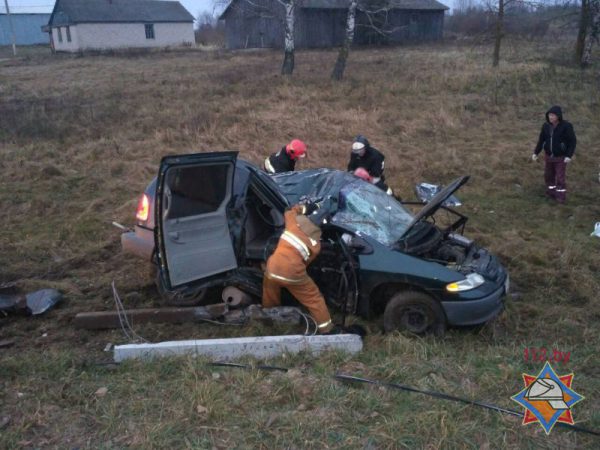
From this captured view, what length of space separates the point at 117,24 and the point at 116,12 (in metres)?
1.16

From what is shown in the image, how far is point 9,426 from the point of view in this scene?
3.58 m

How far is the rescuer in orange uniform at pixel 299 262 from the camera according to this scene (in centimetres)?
472

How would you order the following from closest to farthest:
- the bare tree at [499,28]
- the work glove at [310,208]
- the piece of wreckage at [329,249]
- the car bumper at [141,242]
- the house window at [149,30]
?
the piece of wreckage at [329,249] → the work glove at [310,208] → the car bumper at [141,242] → the bare tree at [499,28] → the house window at [149,30]

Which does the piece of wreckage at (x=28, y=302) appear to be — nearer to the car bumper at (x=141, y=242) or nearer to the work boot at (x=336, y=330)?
the car bumper at (x=141, y=242)

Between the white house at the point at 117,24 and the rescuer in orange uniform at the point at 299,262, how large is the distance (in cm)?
4022

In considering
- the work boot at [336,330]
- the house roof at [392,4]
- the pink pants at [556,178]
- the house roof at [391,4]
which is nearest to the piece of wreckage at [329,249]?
the work boot at [336,330]

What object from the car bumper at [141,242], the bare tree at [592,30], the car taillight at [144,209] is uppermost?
the bare tree at [592,30]

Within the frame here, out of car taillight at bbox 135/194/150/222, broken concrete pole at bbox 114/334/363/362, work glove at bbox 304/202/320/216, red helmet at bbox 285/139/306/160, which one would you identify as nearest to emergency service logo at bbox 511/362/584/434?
broken concrete pole at bbox 114/334/363/362

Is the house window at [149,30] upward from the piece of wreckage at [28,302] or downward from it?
upward

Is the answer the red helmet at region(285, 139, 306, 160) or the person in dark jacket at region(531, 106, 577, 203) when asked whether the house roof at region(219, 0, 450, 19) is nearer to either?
the person in dark jacket at region(531, 106, 577, 203)

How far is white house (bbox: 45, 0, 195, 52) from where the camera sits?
40.8 m

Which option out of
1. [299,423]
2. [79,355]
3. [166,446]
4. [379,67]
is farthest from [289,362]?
[379,67]

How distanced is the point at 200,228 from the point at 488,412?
9.66ft

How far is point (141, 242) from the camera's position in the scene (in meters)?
5.50
